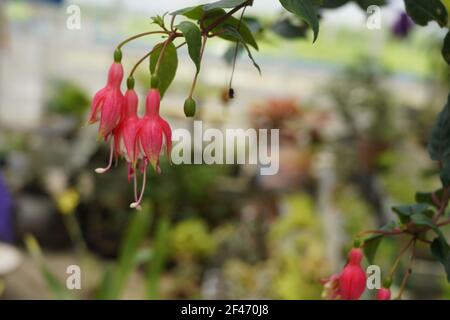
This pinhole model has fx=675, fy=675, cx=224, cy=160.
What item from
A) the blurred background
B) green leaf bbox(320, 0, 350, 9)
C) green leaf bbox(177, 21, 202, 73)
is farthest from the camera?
the blurred background

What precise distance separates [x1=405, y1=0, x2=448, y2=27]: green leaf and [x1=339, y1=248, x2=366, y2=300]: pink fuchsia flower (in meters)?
0.20

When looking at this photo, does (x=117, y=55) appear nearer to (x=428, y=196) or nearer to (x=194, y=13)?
(x=194, y=13)

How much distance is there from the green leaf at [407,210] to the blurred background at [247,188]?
2.15 feet

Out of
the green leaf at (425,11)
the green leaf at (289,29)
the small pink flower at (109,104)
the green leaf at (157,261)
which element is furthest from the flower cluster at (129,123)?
the green leaf at (157,261)

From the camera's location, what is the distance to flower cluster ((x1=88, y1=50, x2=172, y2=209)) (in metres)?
0.49

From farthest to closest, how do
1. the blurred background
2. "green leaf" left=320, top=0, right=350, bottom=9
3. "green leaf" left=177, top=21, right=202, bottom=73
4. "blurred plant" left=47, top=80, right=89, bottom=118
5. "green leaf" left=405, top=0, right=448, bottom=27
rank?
"blurred plant" left=47, top=80, right=89, bottom=118, the blurred background, "green leaf" left=320, top=0, right=350, bottom=9, "green leaf" left=405, top=0, right=448, bottom=27, "green leaf" left=177, top=21, right=202, bottom=73

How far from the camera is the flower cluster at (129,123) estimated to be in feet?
1.59

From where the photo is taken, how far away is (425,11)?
1.85 ft

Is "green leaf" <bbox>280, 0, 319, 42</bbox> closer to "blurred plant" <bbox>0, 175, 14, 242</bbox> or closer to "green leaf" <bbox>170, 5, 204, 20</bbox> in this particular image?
"green leaf" <bbox>170, 5, 204, 20</bbox>

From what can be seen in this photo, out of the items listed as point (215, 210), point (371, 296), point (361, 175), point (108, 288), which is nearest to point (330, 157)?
point (361, 175)

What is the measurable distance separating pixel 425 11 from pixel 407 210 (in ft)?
0.55

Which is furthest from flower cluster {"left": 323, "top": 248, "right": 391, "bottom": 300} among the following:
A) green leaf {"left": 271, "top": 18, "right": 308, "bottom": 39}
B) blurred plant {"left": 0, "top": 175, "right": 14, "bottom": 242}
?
blurred plant {"left": 0, "top": 175, "right": 14, "bottom": 242}

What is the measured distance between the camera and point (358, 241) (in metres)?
0.57

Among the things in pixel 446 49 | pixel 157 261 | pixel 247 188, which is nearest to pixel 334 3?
pixel 446 49
